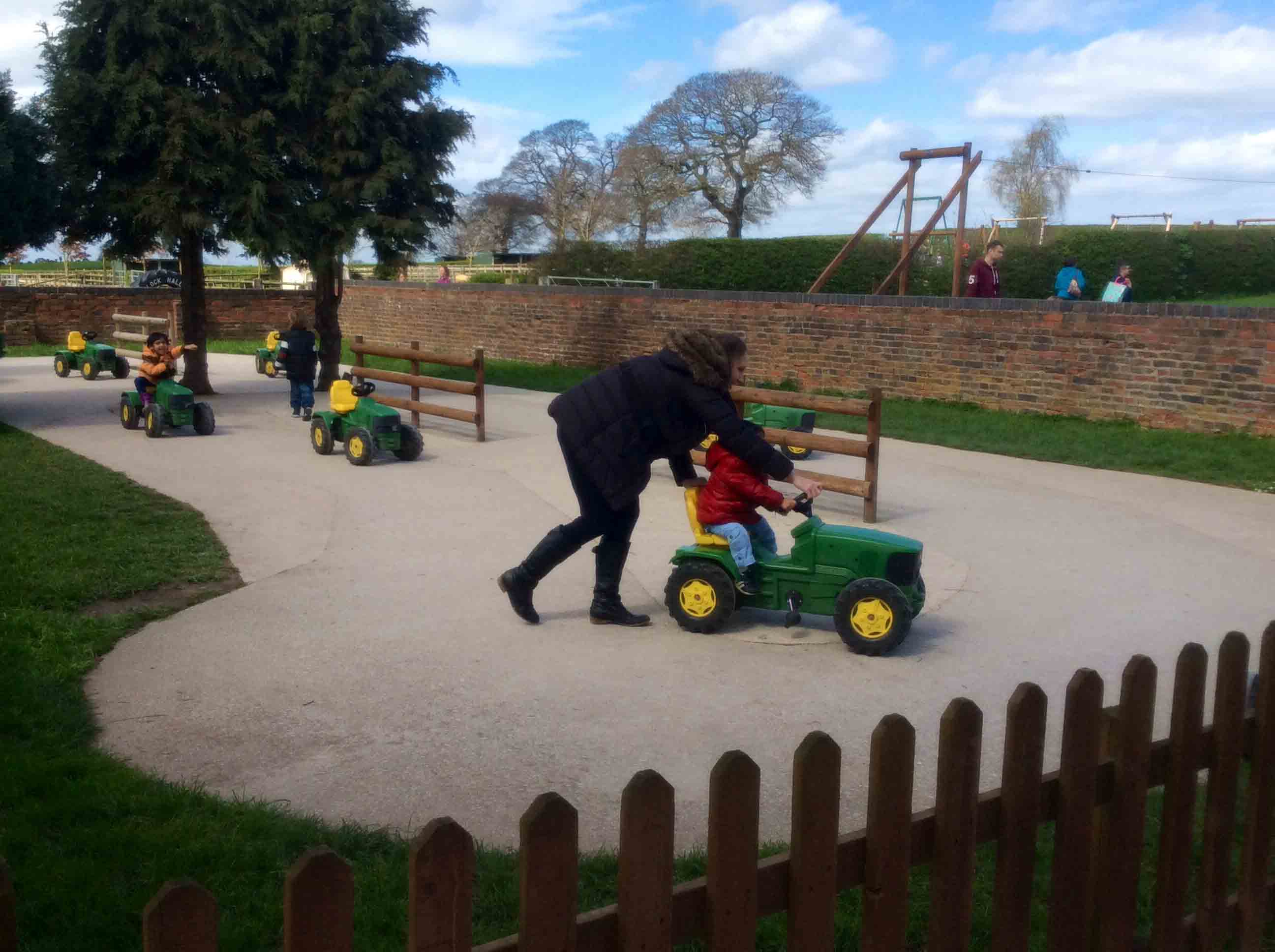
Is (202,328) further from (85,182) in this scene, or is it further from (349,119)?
(349,119)

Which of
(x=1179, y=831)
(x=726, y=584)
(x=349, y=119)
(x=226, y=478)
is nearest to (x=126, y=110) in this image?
(x=349, y=119)

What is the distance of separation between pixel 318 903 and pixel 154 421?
44.6 feet

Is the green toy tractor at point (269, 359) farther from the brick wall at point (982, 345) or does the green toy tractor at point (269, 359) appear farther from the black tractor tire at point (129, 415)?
the black tractor tire at point (129, 415)

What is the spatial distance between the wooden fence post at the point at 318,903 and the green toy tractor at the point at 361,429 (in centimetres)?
1090

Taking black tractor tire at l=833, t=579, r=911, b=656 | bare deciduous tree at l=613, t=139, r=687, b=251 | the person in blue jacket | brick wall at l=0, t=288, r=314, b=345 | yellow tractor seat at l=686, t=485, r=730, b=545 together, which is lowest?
black tractor tire at l=833, t=579, r=911, b=656

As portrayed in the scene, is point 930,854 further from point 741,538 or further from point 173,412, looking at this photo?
point 173,412

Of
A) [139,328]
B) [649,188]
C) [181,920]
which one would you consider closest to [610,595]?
[181,920]

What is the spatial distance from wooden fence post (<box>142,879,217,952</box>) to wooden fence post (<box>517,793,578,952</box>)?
48cm

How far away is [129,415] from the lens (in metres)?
15.1

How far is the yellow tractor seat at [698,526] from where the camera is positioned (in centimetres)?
666

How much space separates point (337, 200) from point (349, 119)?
4.03 feet

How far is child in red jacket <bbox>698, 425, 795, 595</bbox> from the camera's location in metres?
6.46

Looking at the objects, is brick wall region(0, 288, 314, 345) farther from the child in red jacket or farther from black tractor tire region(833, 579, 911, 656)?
black tractor tire region(833, 579, 911, 656)

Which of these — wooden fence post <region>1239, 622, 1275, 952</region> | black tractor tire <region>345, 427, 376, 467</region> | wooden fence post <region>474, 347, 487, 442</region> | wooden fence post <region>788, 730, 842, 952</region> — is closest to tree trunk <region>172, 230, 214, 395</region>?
wooden fence post <region>474, 347, 487, 442</region>
